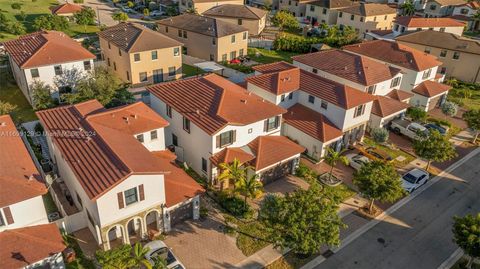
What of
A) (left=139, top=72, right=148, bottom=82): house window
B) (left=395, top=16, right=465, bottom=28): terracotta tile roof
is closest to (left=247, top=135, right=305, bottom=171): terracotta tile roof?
(left=139, top=72, right=148, bottom=82): house window

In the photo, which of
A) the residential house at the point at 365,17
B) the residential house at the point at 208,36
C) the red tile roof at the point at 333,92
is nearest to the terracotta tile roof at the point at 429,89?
the red tile roof at the point at 333,92

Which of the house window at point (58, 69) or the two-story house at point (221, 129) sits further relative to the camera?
the house window at point (58, 69)

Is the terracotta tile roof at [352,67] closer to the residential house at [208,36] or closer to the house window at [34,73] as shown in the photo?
the residential house at [208,36]

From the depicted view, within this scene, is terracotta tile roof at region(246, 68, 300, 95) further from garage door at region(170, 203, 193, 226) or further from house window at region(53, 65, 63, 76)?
house window at region(53, 65, 63, 76)

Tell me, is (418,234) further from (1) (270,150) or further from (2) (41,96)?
(2) (41,96)

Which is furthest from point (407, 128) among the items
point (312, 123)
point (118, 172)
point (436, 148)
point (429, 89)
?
point (118, 172)
